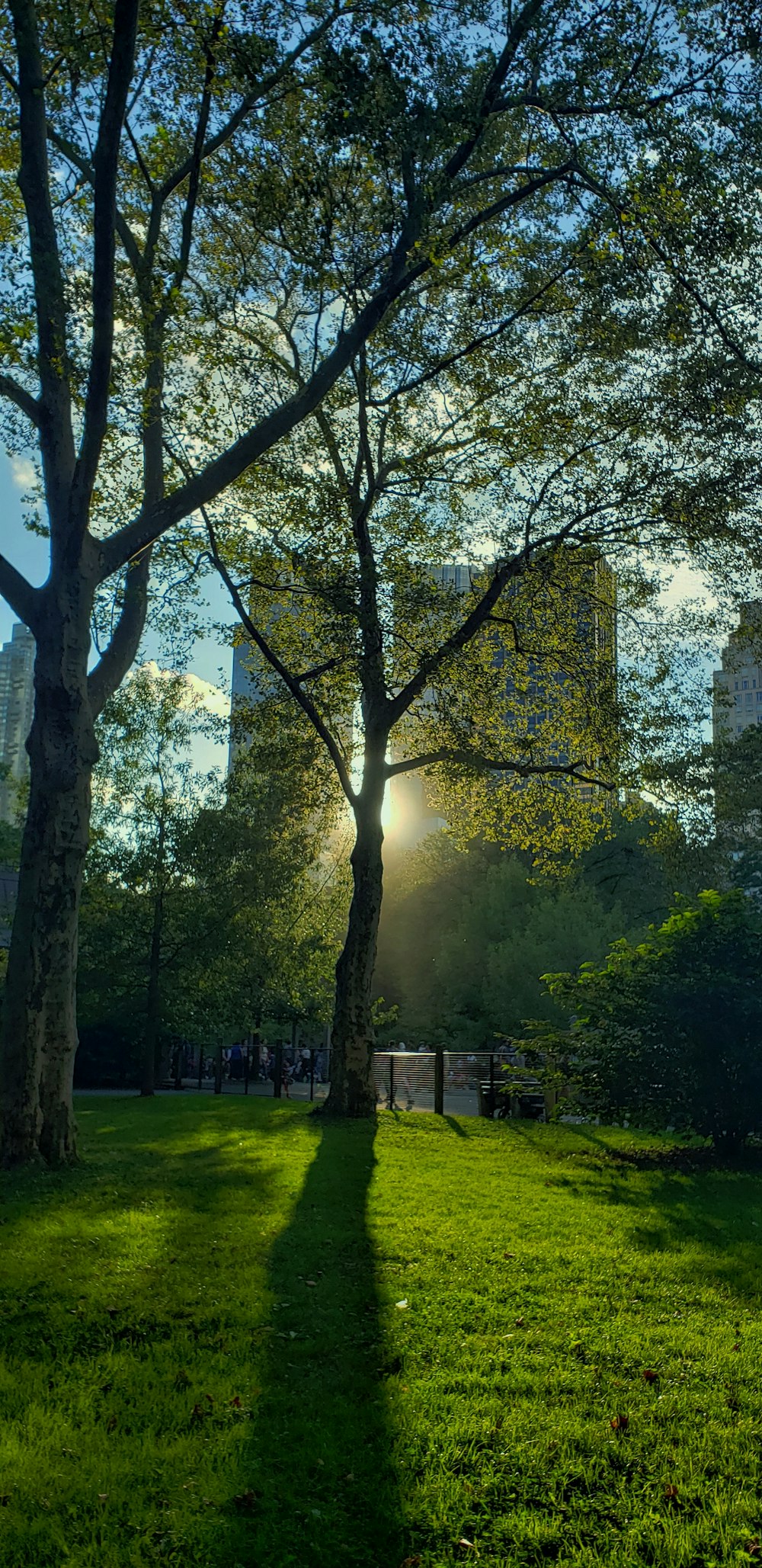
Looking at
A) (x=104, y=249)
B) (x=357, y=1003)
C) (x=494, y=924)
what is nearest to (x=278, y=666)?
(x=357, y=1003)

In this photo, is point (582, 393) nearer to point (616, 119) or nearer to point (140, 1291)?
point (616, 119)

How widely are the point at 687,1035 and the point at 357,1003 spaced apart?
6340 millimetres

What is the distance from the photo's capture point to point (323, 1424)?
4.19 metres

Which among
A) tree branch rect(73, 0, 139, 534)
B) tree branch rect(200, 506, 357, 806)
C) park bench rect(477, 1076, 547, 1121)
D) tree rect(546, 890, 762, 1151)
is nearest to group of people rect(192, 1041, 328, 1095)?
park bench rect(477, 1076, 547, 1121)

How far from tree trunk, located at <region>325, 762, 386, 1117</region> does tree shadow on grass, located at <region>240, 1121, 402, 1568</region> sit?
935 cm

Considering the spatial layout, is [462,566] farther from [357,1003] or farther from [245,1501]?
[245,1501]

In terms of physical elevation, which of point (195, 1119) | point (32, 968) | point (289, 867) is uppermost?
point (289, 867)

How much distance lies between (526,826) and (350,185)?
11085 mm

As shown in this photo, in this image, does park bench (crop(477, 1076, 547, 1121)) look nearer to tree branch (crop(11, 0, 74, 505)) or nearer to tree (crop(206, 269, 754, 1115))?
tree (crop(206, 269, 754, 1115))

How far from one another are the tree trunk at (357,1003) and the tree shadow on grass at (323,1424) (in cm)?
935

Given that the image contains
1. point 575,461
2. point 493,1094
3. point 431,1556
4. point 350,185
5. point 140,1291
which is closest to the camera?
point 431,1556

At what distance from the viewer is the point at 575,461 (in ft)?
54.6

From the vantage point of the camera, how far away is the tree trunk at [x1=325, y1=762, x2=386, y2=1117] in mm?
16812

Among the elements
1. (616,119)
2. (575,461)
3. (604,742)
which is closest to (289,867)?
(604,742)
